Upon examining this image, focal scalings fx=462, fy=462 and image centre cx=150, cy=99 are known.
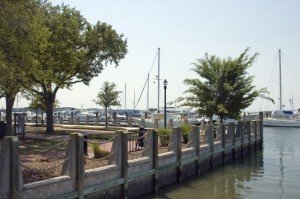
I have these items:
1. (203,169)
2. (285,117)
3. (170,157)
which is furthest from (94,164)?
(285,117)

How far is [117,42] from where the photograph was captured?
3584cm

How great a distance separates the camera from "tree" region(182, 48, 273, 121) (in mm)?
35091

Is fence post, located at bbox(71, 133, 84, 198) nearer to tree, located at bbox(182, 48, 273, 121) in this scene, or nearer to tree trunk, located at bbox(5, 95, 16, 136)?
tree trunk, located at bbox(5, 95, 16, 136)

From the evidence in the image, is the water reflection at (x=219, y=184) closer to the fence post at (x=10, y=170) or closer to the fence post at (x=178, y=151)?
the fence post at (x=178, y=151)

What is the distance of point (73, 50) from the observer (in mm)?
31484

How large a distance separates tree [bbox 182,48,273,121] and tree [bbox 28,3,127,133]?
670 centimetres

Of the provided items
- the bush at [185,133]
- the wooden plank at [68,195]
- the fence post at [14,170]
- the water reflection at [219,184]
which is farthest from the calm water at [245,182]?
the fence post at [14,170]

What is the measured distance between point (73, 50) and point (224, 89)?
1156 centimetres

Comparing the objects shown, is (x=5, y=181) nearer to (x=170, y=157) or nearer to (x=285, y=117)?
(x=170, y=157)

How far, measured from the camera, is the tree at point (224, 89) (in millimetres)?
35091

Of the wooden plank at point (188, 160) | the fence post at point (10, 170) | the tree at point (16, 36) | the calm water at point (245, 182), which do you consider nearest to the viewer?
the fence post at point (10, 170)

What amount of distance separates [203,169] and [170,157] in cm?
526

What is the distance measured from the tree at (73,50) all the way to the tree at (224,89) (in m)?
6.70

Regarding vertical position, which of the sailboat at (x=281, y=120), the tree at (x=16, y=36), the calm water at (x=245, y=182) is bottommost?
the calm water at (x=245, y=182)
